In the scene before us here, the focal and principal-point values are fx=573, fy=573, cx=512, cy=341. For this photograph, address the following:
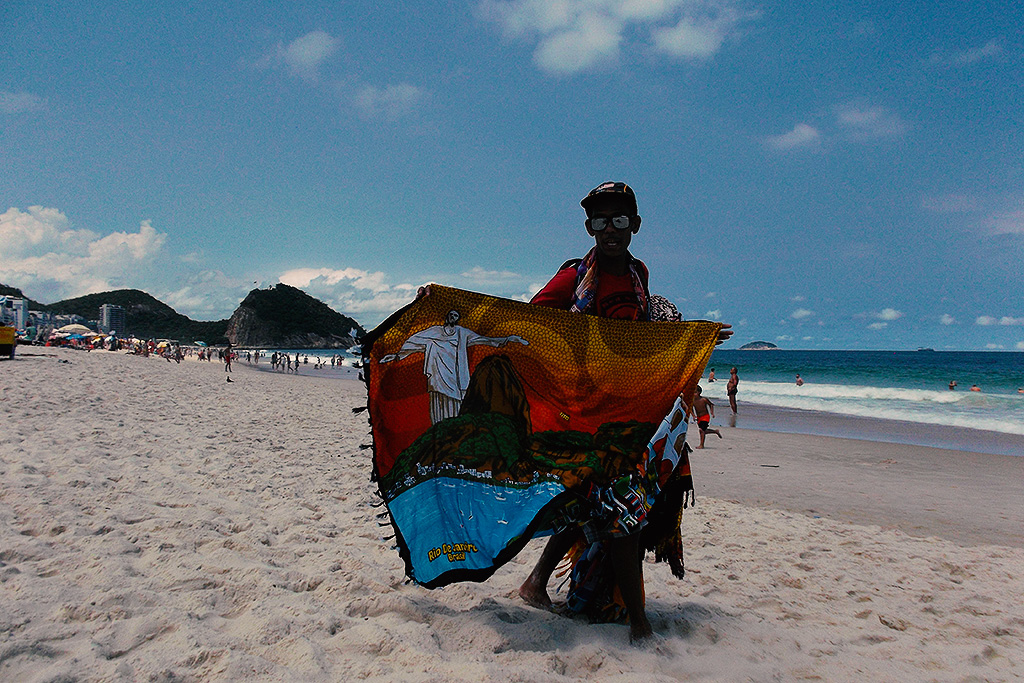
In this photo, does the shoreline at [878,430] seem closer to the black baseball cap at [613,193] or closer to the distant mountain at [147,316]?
the black baseball cap at [613,193]

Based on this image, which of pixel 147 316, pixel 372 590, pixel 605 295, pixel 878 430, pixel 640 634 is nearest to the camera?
pixel 640 634

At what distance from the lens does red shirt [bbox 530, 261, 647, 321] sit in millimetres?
3031

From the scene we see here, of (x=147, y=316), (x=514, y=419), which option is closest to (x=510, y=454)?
(x=514, y=419)

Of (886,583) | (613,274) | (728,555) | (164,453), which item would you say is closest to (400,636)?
(613,274)

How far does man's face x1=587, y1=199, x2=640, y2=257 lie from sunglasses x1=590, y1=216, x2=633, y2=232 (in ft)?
0.04

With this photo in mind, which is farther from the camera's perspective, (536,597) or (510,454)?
(536,597)

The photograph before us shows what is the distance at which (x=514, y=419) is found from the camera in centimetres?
292

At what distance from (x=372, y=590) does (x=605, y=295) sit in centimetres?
206

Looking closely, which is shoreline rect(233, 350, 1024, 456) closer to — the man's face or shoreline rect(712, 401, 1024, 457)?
shoreline rect(712, 401, 1024, 457)

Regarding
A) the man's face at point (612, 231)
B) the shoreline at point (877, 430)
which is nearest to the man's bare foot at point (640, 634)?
the man's face at point (612, 231)

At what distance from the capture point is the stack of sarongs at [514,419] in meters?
2.71

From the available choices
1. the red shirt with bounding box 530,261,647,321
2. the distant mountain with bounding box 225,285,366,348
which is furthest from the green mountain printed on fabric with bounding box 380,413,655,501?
the distant mountain with bounding box 225,285,366,348

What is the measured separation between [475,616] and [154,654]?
4.63ft

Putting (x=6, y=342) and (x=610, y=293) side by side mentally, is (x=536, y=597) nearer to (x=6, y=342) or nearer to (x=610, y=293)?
(x=610, y=293)
